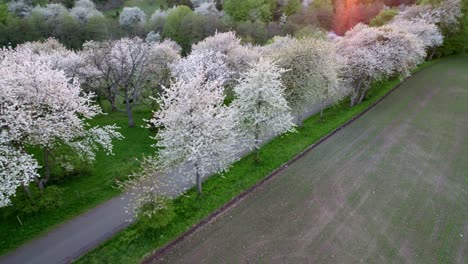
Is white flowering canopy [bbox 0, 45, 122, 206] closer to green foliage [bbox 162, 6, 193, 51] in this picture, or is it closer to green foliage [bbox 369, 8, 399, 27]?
green foliage [bbox 162, 6, 193, 51]

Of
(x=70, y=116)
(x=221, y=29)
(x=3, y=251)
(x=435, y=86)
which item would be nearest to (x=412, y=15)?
(x=435, y=86)

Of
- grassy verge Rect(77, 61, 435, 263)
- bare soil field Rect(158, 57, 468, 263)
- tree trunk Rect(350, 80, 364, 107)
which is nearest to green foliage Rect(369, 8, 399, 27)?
tree trunk Rect(350, 80, 364, 107)

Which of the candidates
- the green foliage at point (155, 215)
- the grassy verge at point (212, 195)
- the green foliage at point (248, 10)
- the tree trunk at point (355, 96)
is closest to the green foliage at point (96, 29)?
the green foliage at point (248, 10)

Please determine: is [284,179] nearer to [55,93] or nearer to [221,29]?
[55,93]

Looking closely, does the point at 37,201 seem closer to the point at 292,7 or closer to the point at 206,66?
the point at 206,66

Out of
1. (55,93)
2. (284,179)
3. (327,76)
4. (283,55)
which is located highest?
(55,93)
